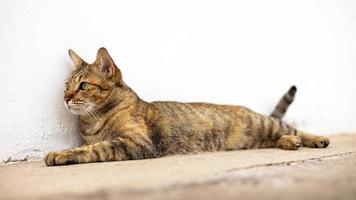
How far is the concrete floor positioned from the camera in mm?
1141

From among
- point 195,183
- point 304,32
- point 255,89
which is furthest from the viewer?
point 304,32

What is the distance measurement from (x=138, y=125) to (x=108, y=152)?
1.09 ft

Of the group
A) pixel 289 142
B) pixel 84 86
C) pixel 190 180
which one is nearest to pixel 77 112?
pixel 84 86

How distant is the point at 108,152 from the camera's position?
194cm

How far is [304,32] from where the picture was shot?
3.48 meters

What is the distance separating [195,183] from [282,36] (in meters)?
2.37

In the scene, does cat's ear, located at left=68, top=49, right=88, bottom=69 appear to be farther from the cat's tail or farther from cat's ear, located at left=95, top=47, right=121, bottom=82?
the cat's tail

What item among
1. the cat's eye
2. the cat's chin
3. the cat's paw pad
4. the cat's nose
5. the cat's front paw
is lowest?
the cat's paw pad

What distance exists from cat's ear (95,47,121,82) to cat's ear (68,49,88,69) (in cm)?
9

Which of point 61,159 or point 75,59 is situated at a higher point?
point 75,59

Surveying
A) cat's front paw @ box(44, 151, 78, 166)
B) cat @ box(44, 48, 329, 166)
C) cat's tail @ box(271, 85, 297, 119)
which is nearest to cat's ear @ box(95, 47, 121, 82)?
cat @ box(44, 48, 329, 166)

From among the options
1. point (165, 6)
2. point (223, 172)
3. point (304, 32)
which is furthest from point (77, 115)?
point (304, 32)

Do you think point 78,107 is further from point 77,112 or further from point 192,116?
point 192,116

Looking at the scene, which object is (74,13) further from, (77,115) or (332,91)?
(332,91)
